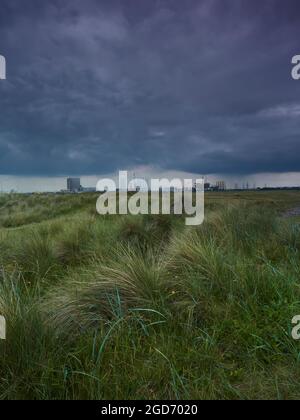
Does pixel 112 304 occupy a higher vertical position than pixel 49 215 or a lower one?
lower

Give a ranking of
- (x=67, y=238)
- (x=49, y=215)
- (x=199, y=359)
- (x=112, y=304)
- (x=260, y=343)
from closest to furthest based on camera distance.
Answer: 1. (x=199, y=359)
2. (x=260, y=343)
3. (x=112, y=304)
4. (x=67, y=238)
5. (x=49, y=215)

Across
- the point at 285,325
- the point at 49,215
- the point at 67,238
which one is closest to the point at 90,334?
the point at 285,325

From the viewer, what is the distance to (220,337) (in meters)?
2.96

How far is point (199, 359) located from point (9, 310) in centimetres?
164

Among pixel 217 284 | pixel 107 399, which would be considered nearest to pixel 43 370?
pixel 107 399

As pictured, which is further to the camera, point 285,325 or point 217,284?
point 217,284

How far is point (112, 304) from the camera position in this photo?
3320mm
